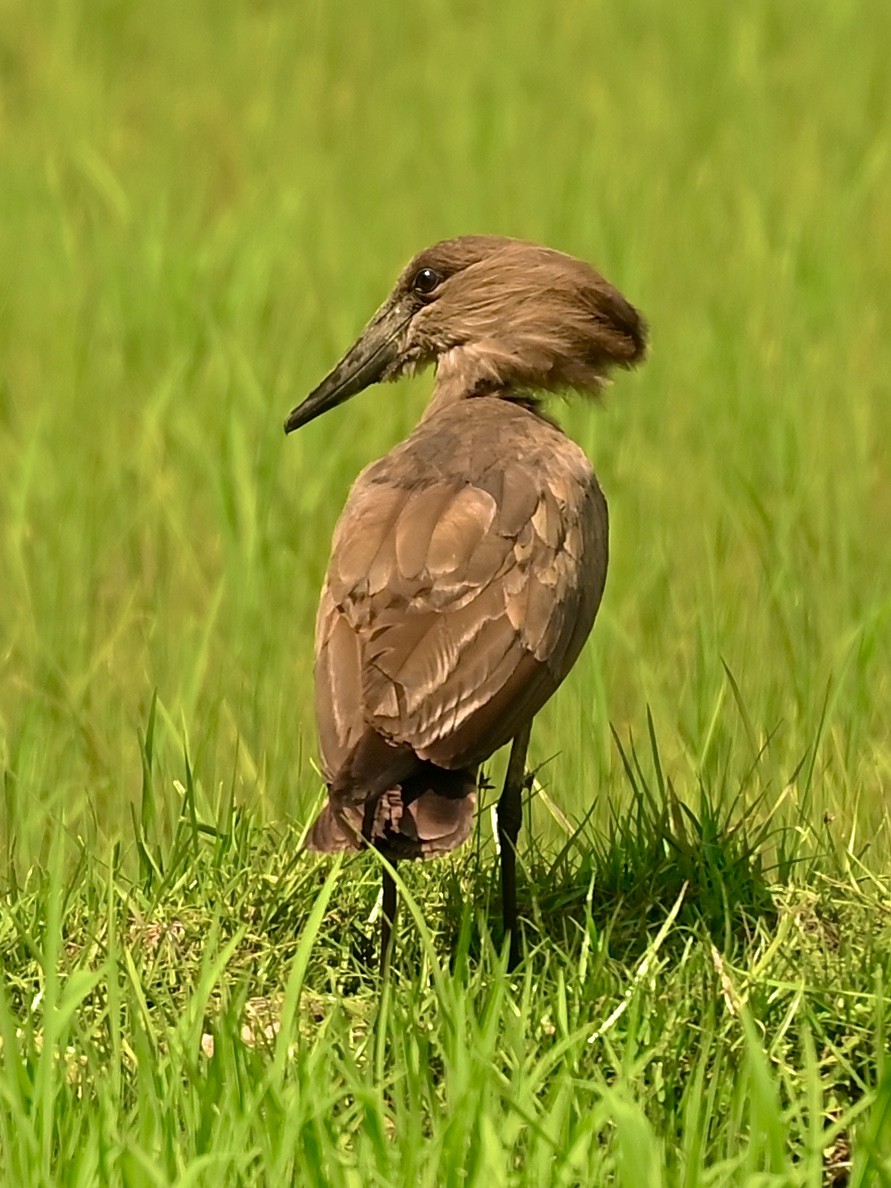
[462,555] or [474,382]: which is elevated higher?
[474,382]

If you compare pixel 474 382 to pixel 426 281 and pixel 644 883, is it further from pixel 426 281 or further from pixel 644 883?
pixel 644 883

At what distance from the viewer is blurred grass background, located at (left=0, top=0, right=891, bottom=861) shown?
15.8ft

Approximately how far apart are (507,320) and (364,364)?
0.36 metres

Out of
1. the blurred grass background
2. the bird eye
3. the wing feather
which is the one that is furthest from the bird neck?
the blurred grass background

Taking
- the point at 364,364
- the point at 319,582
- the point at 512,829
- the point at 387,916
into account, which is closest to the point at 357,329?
the point at 319,582

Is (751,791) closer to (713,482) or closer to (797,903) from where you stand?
(797,903)

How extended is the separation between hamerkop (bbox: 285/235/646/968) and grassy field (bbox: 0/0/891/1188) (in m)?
0.22

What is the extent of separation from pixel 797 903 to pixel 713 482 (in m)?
2.03

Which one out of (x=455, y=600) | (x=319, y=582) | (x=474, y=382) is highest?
(x=474, y=382)

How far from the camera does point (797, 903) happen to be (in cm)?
398

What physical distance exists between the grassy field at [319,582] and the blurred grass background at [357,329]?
2cm

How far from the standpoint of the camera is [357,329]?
6.63 meters

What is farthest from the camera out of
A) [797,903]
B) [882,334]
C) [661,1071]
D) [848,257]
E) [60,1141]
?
[848,257]

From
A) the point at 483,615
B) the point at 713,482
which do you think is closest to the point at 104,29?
the point at 713,482
